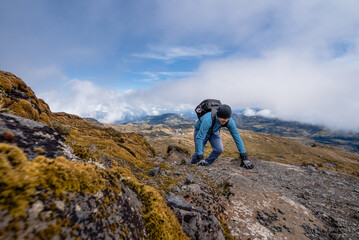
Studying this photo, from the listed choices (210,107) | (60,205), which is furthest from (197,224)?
(210,107)

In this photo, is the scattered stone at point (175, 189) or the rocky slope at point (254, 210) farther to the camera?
the scattered stone at point (175, 189)

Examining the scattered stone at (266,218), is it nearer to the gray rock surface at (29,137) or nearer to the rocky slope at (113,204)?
the rocky slope at (113,204)

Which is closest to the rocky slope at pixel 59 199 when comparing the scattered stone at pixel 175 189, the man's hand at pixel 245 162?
the scattered stone at pixel 175 189

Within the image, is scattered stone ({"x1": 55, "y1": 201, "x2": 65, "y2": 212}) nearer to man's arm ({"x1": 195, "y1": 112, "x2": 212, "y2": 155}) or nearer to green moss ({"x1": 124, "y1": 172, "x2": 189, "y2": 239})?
green moss ({"x1": 124, "y1": 172, "x2": 189, "y2": 239})

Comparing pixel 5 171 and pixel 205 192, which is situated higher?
pixel 5 171

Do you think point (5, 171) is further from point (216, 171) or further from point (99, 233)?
point (216, 171)

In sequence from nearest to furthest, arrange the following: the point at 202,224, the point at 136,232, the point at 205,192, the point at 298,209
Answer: the point at 136,232 < the point at 202,224 < the point at 205,192 < the point at 298,209

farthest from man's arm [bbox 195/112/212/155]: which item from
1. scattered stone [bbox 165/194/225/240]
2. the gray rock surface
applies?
the gray rock surface

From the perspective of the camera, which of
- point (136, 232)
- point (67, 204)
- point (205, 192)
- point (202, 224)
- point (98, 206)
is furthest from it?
point (205, 192)

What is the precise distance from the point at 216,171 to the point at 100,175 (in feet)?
28.9

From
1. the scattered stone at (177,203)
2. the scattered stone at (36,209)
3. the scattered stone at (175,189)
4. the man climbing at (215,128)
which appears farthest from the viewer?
the man climbing at (215,128)

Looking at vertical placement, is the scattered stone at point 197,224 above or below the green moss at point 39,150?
below

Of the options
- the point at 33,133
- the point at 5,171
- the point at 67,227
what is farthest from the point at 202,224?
the point at 33,133

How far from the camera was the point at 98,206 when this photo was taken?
9.92 feet
